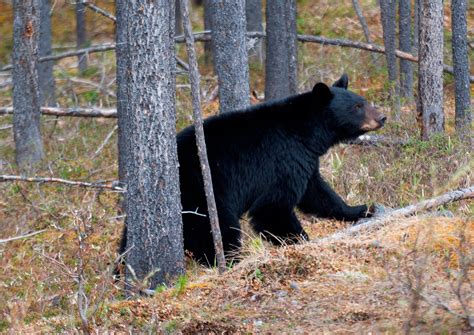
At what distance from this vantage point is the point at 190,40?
23.0ft

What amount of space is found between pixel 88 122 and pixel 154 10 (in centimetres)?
941

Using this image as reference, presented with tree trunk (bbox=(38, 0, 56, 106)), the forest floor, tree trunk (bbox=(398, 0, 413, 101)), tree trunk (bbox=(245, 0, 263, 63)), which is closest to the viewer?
the forest floor

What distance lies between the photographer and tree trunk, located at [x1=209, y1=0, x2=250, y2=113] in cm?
939

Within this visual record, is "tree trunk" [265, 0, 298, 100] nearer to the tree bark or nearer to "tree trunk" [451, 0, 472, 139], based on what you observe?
"tree trunk" [451, 0, 472, 139]

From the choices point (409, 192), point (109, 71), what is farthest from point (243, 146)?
point (109, 71)

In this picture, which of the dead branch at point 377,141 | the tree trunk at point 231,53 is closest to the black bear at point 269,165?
the tree trunk at point 231,53

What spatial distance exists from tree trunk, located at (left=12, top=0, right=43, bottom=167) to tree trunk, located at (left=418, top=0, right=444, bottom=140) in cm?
597

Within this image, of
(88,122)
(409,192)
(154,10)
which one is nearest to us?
(154,10)

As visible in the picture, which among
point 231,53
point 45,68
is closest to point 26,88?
point 45,68

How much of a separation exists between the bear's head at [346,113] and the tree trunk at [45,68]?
29.2 feet

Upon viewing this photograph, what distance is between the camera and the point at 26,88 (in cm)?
1327

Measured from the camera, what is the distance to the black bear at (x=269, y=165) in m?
7.57

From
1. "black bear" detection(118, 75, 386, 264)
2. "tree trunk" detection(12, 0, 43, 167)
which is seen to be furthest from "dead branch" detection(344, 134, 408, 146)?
"tree trunk" detection(12, 0, 43, 167)

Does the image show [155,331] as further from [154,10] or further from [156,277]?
[154,10]
